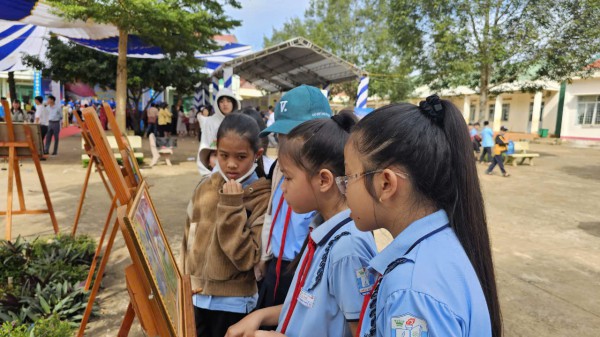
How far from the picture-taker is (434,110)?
3.24ft

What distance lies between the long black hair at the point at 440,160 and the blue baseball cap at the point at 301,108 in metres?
0.93

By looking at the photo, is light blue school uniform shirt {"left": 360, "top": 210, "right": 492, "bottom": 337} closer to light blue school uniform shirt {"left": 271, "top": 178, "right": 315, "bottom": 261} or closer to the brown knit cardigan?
light blue school uniform shirt {"left": 271, "top": 178, "right": 315, "bottom": 261}

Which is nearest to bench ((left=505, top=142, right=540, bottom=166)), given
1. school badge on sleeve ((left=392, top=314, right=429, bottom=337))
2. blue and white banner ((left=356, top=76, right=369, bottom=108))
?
blue and white banner ((left=356, top=76, right=369, bottom=108))

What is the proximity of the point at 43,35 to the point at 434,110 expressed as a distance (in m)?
19.6

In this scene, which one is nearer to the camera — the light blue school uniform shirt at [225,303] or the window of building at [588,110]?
the light blue school uniform shirt at [225,303]

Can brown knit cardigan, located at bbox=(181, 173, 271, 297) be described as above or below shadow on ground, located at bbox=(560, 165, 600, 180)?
above

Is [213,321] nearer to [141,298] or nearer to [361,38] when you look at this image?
[141,298]

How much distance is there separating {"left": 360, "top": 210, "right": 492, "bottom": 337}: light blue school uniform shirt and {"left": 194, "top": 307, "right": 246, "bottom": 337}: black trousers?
1.18 meters

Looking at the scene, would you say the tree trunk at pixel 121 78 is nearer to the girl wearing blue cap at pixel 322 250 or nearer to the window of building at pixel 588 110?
the girl wearing blue cap at pixel 322 250

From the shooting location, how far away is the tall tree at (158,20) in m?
8.22

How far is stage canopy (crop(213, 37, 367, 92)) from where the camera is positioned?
10.9 m

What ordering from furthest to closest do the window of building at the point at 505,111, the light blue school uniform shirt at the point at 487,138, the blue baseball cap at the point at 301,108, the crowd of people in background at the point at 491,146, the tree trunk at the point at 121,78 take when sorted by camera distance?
1. the window of building at the point at 505,111
2. the light blue school uniform shirt at the point at 487,138
3. the crowd of people in background at the point at 491,146
4. the tree trunk at the point at 121,78
5. the blue baseball cap at the point at 301,108

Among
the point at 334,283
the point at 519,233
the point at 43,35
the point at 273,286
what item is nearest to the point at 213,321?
the point at 273,286

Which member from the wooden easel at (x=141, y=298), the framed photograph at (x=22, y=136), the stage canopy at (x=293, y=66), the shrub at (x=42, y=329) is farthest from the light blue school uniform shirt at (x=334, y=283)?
the stage canopy at (x=293, y=66)
